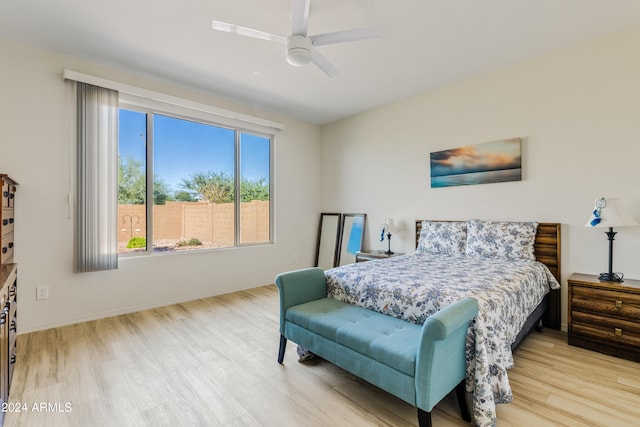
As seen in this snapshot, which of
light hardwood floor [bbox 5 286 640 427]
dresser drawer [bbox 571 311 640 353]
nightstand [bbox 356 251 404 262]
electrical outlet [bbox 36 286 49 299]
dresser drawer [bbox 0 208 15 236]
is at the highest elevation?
dresser drawer [bbox 0 208 15 236]

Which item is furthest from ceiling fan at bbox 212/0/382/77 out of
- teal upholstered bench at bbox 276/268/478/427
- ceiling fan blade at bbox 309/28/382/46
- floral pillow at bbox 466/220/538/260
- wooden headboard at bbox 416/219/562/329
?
wooden headboard at bbox 416/219/562/329

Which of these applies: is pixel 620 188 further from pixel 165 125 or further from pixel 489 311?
pixel 165 125

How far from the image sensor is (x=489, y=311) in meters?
1.74

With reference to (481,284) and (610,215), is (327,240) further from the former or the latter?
(610,215)

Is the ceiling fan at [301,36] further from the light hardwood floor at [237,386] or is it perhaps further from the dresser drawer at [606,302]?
the dresser drawer at [606,302]

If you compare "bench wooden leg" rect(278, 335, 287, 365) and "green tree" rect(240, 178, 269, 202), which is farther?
"green tree" rect(240, 178, 269, 202)

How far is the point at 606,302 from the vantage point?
7.74 ft

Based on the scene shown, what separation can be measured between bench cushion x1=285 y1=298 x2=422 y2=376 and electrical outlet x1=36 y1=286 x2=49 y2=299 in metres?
2.51

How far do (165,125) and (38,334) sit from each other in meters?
2.58

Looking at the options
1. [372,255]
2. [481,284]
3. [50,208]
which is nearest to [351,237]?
[372,255]

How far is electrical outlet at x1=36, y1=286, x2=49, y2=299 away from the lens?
2.83m

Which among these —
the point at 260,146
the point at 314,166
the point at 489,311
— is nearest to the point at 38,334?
the point at 260,146

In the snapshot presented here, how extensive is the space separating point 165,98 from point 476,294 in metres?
3.80

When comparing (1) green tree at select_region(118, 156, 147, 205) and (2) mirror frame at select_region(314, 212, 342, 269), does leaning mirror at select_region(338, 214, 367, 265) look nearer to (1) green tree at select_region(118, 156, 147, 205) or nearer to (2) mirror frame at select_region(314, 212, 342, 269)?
(2) mirror frame at select_region(314, 212, 342, 269)
